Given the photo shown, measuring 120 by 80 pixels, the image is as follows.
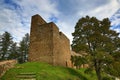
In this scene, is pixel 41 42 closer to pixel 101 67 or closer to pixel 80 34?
pixel 80 34

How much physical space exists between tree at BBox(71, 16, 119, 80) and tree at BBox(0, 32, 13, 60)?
2861 cm

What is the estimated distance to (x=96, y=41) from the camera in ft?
58.2

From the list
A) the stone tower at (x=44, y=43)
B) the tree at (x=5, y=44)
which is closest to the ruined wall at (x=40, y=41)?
the stone tower at (x=44, y=43)

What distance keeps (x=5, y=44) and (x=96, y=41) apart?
106 feet

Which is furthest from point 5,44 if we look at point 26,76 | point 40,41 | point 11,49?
point 26,76

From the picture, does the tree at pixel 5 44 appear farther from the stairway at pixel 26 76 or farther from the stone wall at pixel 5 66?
the stairway at pixel 26 76

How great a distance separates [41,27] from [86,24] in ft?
25.9

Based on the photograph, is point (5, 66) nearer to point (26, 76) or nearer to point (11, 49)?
point (26, 76)

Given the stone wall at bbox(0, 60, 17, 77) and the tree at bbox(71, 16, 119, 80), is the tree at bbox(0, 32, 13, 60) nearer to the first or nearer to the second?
the stone wall at bbox(0, 60, 17, 77)

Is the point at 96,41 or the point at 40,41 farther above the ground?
the point at 40,41

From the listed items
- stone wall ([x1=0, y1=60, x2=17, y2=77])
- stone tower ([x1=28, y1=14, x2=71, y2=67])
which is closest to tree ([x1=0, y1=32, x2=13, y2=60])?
stone tower ([x1=28, y1=14, x2=71, y2=67])

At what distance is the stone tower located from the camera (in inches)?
833

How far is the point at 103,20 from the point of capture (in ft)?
61.4

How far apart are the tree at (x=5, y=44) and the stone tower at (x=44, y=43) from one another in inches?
830
